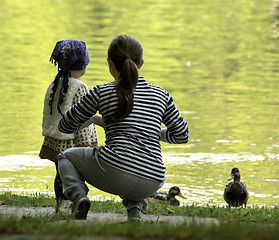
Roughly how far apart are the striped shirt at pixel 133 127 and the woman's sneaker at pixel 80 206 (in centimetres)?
35

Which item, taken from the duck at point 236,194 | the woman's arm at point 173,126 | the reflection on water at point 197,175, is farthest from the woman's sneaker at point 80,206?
the reflection on water at point 197,175

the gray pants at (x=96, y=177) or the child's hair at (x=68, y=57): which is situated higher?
the child's hair at (x=68, y=57)

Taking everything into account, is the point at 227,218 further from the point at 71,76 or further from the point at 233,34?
the point at 233,34

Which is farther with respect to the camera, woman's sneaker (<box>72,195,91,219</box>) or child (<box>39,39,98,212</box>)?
Answer: child (<box>39,39,98,212</box>)

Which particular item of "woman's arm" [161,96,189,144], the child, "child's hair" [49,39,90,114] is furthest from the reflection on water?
"woman's arm" [161,96,189,144]

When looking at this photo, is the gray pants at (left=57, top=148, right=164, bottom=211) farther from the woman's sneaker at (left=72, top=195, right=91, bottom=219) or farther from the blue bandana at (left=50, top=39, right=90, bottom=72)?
the blue bandana at (left=50, top=39, right=90, bottom=72)

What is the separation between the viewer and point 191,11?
40.7m

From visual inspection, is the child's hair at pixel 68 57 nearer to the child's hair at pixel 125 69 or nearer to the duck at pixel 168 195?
the child's hair at pixel 125 69

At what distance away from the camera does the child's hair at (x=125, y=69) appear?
521 centimetres

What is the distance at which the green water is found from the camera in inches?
459

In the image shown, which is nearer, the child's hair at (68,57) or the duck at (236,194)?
the child's hair at (68,57)

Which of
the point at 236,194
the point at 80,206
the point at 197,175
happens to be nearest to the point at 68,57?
the point at 80,206

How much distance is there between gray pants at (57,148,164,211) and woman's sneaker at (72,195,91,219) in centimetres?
6

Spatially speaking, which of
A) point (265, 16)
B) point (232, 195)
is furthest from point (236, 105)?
point (265, 16)
